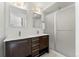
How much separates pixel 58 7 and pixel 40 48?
0.95 m

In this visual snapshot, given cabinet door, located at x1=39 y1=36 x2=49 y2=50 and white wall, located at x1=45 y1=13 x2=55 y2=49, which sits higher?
white wall, located at x1=45 y1=13 x2=55 y2=49

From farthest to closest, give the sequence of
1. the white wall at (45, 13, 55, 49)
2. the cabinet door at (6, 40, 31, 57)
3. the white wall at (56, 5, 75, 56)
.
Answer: the white wall at (45, 13, 55, 49)
the white wall at (56, 5, 75, 56)
the cabinet door at (6, 40, 31, 57)

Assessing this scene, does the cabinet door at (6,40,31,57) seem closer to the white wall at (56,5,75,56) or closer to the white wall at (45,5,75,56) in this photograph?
the white wall at (45,5,75,56)

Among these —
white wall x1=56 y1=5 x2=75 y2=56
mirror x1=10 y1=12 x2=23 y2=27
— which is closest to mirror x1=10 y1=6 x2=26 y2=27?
mirror x1=10 y1=12 x2=23 y2=27

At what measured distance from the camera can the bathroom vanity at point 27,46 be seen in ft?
4.80

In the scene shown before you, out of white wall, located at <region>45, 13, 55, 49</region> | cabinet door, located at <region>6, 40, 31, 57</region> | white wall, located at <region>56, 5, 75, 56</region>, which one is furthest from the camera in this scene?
white wall, located at <region>45, 13, 55, 49</region>

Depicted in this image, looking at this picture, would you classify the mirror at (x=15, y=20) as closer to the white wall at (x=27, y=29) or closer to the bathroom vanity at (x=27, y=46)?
the white wall at (x=27, y=29)

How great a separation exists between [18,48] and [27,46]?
22 centimetres

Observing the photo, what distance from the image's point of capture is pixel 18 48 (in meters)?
1.56

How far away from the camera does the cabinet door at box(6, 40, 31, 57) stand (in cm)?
145

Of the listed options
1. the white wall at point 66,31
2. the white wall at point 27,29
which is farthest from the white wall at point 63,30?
the white wall at point 27,29

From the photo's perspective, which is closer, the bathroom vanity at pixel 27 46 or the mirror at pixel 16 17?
the bathroom vanity at pixel 27 46

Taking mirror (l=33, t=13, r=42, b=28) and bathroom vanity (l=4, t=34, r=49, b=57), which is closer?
bathroom vanity (l=4, t=34, r=49, b=57)

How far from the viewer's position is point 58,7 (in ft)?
5.80
